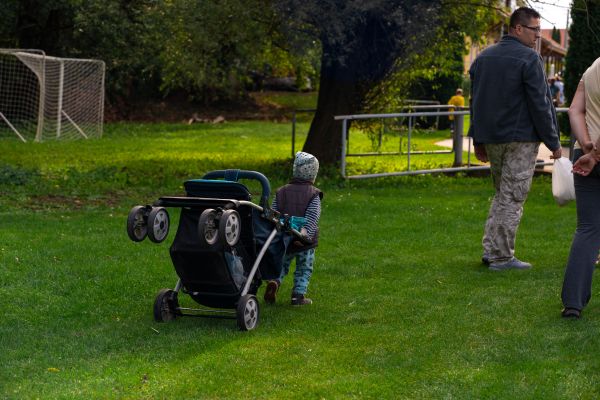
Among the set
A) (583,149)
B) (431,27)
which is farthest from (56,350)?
(431,27)

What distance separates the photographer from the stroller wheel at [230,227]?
6.57m

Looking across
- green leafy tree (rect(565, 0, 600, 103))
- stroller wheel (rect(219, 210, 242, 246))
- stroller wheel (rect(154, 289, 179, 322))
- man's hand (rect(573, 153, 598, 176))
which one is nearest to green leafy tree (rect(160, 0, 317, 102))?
green leafy tree (rect(565, 0, 600, 103))

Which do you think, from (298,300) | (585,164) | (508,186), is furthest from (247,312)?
(508,186)

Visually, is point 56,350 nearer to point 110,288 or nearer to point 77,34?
point 110,288

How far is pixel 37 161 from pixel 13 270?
11438 mm

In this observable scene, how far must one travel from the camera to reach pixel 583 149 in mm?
7031

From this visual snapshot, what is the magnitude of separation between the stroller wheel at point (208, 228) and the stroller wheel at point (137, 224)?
55 cm

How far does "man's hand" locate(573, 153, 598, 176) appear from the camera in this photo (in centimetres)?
688

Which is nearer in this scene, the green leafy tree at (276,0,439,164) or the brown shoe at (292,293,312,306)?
the brown shoe at (292,293,312,306)

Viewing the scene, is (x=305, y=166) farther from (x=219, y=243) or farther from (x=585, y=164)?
(x=585, y=164)

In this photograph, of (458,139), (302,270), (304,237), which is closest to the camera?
(304,237)

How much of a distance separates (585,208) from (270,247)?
211 centimetres

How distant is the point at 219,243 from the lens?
22.4 feet

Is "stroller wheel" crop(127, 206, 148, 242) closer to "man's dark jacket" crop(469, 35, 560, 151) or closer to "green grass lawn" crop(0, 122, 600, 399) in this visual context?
"green grass lawn" crop(0, 122, 600, 399)
